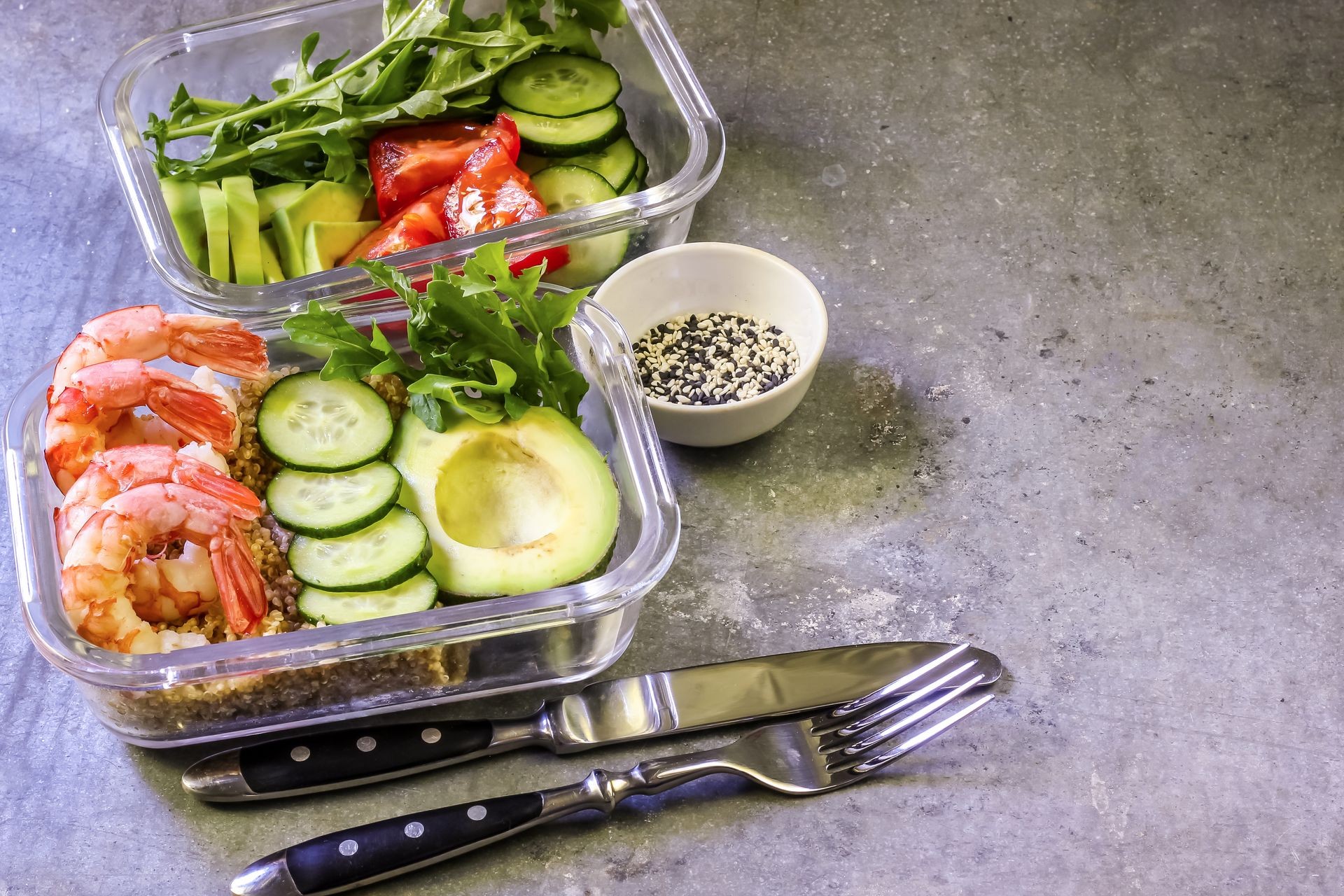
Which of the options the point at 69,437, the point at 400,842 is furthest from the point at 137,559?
the point at 400,842

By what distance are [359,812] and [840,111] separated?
5.00 ft

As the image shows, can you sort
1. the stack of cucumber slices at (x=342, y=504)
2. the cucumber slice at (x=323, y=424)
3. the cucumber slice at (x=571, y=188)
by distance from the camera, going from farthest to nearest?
the cucumber slice at (x=571, y=188), the cucumber slice at (x=323, y=424), the stack of cucumber slices at (x=342, y=504)

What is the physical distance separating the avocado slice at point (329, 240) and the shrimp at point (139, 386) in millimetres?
286

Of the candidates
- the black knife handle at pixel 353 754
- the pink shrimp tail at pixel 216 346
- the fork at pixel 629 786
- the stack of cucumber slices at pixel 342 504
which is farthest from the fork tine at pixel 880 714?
the pink shrimp tail at pixel 216 346

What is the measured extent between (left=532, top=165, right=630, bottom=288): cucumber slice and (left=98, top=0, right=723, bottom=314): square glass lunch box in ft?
0.07

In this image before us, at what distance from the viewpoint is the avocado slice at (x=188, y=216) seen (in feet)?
6.36

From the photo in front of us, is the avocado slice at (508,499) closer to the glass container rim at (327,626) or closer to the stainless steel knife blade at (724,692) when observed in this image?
the glass container rim at (327,626)

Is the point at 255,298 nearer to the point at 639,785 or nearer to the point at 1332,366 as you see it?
the point at 639,785

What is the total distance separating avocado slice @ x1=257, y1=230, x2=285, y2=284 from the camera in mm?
1951

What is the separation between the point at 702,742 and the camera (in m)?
1.63

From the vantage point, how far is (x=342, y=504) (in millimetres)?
1582

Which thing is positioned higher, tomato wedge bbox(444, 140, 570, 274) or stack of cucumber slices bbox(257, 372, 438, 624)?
tomato wedge bbox(444, 140, 570, 274)

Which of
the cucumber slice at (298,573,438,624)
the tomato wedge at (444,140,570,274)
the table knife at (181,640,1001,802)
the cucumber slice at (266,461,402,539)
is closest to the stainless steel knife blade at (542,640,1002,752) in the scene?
the table knife at (181,640,1001,802)

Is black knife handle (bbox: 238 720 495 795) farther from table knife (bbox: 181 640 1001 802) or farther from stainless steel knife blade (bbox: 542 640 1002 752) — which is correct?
stainless steel knife blade (bbox: 542 640 1002 752)
